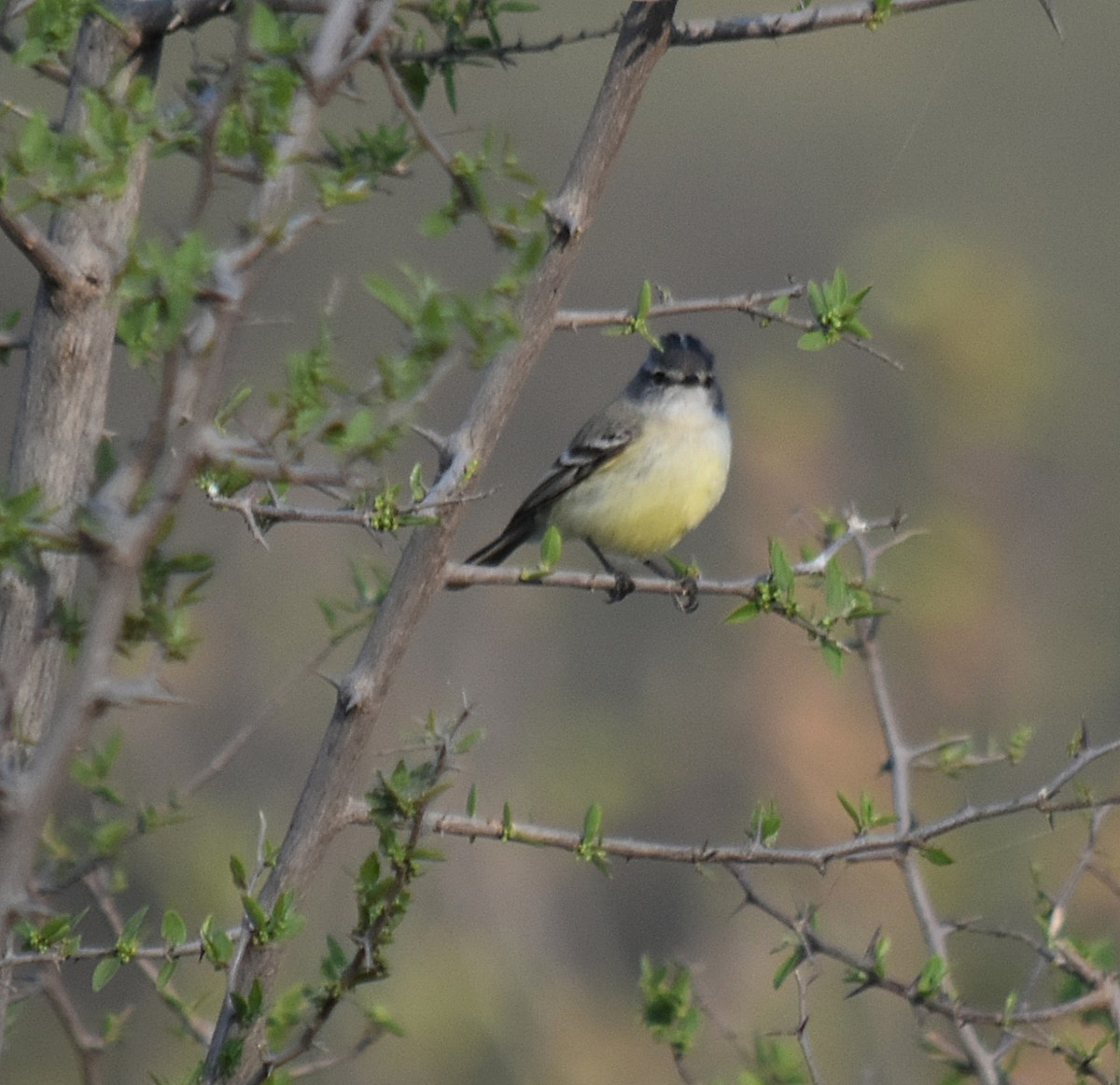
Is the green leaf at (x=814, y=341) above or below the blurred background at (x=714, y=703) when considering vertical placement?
above

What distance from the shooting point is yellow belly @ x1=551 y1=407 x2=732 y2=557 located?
596 centimetres

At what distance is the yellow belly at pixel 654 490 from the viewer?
19.5 feet

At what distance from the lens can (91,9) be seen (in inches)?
100

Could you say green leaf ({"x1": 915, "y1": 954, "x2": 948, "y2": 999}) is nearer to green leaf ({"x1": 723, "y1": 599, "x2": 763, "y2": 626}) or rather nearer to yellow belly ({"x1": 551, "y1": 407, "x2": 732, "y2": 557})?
Answer: green leaf ({"x1": 723, "y1": 599, "x2": 763, "y2": 626})

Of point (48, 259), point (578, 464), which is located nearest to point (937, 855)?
point (48, 259)

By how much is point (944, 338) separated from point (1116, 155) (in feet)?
48.3

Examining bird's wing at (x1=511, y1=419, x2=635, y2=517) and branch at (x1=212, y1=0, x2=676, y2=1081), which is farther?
bird's wing at (x1=511, y1=419, x2=635, y2=517)

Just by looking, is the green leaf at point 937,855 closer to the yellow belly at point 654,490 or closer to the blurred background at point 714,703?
the blurred background at point 714,703

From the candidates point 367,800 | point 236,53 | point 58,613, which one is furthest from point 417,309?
point 367,800

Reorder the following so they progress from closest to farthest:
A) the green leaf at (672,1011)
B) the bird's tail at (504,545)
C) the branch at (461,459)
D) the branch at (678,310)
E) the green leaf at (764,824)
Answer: the branch at (461,459)
the branch at (678,310)
the green leaf at (764,824)
the green leaf at (672,1011)
the bird's tail at (504,545)

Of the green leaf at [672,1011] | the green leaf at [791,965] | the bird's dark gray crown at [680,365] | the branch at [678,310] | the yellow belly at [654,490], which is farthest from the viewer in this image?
the bird's dark gray crown at [680,365]

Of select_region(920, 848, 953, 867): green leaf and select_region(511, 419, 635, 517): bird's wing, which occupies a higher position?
select_region(920, 848, 953, 867): green leaf

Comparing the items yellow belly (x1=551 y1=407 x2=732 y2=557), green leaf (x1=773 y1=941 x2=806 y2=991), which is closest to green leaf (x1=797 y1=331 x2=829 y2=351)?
green leaf (x1=773 y1=941 x2=806 y2=991)

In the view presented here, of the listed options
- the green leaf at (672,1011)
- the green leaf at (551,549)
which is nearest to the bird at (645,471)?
the green leaf at (672,1011)
